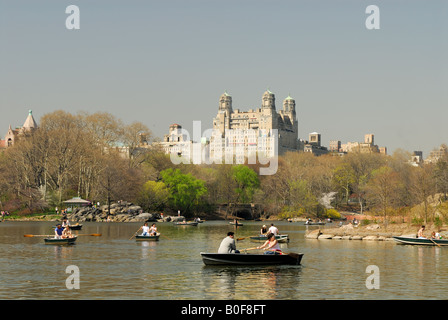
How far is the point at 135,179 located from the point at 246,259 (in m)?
76.4

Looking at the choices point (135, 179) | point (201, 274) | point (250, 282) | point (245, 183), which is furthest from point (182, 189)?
point (250, 282)

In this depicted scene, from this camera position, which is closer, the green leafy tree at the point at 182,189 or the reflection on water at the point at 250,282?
the reflection on water at the point at 250,282

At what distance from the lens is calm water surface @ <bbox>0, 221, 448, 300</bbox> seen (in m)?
26.4

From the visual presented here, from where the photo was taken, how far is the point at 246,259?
35.1 metres

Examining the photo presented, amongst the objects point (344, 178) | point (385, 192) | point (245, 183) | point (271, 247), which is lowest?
point (271, 247)

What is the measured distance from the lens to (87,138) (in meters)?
113

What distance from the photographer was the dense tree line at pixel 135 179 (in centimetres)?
10506

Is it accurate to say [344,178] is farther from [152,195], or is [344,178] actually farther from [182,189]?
[152,195]

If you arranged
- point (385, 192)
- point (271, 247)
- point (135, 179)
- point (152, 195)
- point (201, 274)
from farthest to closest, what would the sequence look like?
point (152, 195), point (135, 179), point (385, 192), point (271, 247), point (201, 274)

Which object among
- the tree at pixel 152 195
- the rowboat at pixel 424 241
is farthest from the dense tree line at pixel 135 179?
the rowboat at pixel 424 241

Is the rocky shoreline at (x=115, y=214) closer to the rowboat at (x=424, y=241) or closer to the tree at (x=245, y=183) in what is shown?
the tree at (x=245, y=183)

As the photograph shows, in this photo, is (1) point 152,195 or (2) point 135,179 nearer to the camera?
(2) point 135,179

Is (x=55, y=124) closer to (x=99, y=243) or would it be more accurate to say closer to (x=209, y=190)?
(x=209, y=190)

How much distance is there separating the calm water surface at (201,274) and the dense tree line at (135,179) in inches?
1844
